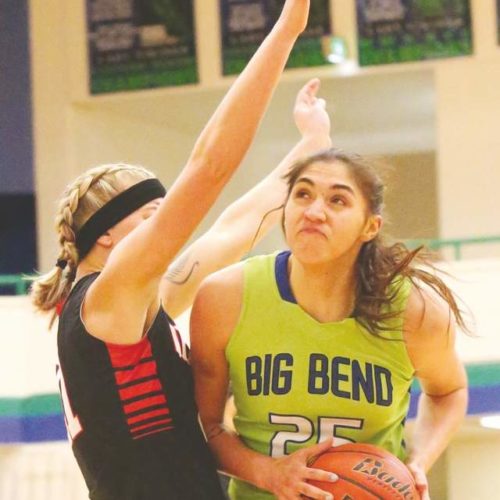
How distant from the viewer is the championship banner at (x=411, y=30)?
9625 millimetres

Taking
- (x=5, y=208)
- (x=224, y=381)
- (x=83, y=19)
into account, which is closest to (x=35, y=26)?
(x=83, y=19)

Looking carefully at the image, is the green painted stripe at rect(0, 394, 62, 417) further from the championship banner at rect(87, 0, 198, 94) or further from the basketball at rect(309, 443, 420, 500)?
the basketball at rect(309, 443, 420, 500)

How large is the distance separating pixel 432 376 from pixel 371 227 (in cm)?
48

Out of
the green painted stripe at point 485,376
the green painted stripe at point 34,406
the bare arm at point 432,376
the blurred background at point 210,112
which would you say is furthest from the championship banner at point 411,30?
the bare arm at point 432,376

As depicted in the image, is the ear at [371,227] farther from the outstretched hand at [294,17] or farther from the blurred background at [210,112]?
the blurred background at [210,112]

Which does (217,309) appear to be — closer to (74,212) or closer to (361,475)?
(74,212)

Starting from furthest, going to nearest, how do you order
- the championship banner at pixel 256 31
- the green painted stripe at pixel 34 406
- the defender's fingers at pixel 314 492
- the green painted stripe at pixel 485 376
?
the championship banner at pixel 256 31
the green painted stripe at pixel 34 406
the green painted stripe at pixel 485 376
the defender's fingers at pixel 314 492

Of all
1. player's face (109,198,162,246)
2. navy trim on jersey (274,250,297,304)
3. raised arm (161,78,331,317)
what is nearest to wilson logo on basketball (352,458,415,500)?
navy trim on jersey (274,250,297,304)

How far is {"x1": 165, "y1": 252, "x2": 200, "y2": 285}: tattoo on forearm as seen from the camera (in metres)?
3.35

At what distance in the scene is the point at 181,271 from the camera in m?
3.38

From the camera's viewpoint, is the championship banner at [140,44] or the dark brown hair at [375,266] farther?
the championship banner at [140,44]

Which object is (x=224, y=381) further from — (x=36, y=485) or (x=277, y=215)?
(x=36, y=485)

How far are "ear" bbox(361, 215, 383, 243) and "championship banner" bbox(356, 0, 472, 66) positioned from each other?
284 inches

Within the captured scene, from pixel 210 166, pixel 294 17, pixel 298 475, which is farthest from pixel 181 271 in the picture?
pixel 294 17
